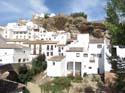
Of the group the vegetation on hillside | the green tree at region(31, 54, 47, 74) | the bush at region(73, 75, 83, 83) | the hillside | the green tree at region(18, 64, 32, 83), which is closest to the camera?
the green tree at region(18, 64, 32, 83)

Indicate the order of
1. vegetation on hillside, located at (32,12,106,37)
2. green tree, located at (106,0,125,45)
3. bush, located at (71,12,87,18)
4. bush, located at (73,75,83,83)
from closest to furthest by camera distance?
green tree, located at (106,0,125,45) < bush, located at (73,75,83,83) < vegetation on hillside, located at (32,12,106,37) < bush, located at (71,12,87,18)

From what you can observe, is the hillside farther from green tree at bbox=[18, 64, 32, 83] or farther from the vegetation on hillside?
green tree at bbox=[18, 64, 32, 83]

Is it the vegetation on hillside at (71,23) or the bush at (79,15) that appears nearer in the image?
the vegetation on hillside at (71,23)

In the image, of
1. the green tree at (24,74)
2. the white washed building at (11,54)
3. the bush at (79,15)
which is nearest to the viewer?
the green tree at (24,74)

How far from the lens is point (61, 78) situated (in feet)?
170

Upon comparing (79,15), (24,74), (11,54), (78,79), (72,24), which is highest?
(79,15)

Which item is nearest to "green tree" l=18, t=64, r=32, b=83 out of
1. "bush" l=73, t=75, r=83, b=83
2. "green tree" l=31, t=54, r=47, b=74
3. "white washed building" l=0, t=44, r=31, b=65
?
"green tree" l=31, t=54, r=47, b=74

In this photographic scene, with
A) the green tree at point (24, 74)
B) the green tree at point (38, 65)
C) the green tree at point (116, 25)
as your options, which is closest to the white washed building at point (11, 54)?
the green tree at point (38, 65)

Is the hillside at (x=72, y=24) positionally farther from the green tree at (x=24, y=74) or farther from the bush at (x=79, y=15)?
the green tree at (x=24, y=74)

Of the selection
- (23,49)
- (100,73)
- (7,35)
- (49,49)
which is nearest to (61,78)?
(100,73)

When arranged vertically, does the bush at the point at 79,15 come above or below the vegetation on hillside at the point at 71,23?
above

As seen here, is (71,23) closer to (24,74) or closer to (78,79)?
(78,79)

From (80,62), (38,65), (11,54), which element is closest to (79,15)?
(11,54)

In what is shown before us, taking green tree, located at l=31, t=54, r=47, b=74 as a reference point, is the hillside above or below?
above
